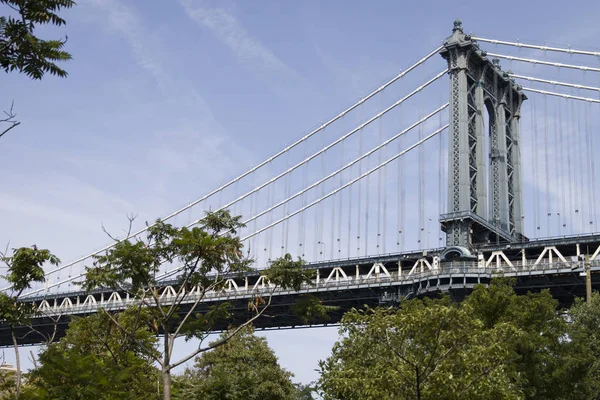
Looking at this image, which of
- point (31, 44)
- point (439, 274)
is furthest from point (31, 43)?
point (439, 274)

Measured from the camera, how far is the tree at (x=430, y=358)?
27.6 meters

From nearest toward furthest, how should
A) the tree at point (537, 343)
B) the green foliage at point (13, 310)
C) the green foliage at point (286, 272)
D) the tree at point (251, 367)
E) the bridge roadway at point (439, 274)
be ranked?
1. the green foliage at point (13, 310)
2. the green foliage at point (286, 272)
3. the tree at point (537, 343)
4. the tree at point (251, 367)
5. the bridge roadway at point (439, 274)

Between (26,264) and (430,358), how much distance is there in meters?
14.6

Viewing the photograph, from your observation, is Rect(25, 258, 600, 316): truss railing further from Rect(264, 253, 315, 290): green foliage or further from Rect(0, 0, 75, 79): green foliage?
Rect(0, 0, 75, 79): green foliage

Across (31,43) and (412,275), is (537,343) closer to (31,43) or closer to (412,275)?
(31,43)

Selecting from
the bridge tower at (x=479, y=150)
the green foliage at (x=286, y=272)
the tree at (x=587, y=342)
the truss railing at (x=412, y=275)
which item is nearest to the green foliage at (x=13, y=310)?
the green foliage at (x=286, y=272)

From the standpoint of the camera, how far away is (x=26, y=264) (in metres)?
27.6

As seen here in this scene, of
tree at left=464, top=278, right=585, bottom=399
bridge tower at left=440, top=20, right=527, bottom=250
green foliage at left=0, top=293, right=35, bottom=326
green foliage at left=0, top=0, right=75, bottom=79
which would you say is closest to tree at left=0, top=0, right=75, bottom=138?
green foliage at left=0, top=0, right=75, bottom=79

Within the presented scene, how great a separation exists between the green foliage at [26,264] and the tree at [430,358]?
38.7 ft

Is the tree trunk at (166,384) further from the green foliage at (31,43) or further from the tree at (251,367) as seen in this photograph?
the tree at (251,367)

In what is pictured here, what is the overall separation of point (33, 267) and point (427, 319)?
14083 millimetres

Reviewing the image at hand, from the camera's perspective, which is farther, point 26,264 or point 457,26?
point 457,26

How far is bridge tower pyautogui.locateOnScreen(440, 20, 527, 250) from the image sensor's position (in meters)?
81.7

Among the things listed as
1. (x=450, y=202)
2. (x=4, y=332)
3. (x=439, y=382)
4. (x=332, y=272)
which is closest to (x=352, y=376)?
(x=439, y=382)
